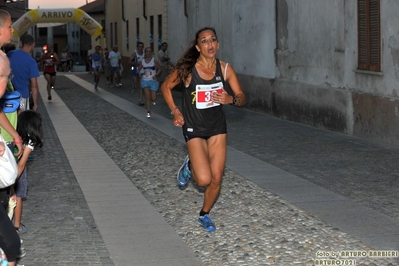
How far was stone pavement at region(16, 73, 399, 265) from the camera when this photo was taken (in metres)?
6.42

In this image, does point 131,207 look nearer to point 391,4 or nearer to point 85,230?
point 85,230

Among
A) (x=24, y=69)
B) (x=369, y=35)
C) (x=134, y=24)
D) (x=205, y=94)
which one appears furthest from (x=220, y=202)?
(x=134, y=24)

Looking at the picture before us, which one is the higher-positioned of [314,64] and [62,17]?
[62,17]

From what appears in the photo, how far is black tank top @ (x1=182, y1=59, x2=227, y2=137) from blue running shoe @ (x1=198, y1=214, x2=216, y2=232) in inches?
28.3

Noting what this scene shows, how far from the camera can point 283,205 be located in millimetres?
8227

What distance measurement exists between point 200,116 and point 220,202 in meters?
1.68

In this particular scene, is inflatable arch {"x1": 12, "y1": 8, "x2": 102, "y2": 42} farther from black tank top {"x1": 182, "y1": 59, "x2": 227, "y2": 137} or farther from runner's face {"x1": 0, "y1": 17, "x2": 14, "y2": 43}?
runner's face {"x1": 0, "y1": 17, "x2": 14, "y2": 43}

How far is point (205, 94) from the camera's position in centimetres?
709

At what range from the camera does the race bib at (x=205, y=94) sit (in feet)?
23.2

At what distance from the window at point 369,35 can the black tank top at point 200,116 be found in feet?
23.9

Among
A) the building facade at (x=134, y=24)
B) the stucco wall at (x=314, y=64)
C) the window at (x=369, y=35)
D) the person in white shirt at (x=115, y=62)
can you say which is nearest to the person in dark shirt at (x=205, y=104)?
the stucco wall at (x=314, y=64)

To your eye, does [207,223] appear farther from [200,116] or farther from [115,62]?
[115,62]

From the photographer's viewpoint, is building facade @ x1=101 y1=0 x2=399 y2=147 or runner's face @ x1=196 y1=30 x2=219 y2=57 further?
building facade @ x1=101 y1=0 x2=399 y2=147

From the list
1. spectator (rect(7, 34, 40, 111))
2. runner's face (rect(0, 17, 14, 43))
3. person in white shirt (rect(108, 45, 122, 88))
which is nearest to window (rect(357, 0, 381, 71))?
spectator (rect(7, 34, 40, 111))
